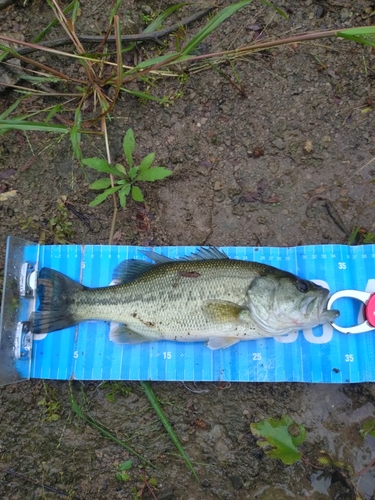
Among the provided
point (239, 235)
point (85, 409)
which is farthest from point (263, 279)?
point (85, 409)

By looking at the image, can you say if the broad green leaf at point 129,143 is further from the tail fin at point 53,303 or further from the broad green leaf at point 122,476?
the broad green leaf at point 122,476

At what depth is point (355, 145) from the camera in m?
4.16

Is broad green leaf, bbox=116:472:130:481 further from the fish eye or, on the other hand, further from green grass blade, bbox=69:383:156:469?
the fish eye

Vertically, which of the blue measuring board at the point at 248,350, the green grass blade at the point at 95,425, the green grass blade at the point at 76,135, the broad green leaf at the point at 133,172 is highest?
the green grass blade at the point at 76,135

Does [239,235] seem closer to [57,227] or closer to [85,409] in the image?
[57,227]

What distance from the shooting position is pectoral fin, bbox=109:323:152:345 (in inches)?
151

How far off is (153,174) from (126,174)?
1.17ft

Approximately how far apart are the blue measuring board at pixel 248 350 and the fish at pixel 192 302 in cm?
19

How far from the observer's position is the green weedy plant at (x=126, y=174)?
387 cm

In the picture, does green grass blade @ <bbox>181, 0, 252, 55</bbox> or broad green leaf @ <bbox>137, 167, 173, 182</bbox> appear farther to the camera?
broad green leaf @ <bbox>137, 167, 173, 182</bbox>

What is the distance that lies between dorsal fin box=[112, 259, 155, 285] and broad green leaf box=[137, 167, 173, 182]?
78 cm

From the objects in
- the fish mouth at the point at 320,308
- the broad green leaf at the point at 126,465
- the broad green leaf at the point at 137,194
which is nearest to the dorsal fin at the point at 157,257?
the broad green leaf at the point at 137,194

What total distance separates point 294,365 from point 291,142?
7.25 feet

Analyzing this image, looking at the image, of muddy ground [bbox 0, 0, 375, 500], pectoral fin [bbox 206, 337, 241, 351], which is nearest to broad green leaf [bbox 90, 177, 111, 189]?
muddy ground [bbox 0, 0, 375, 500]
